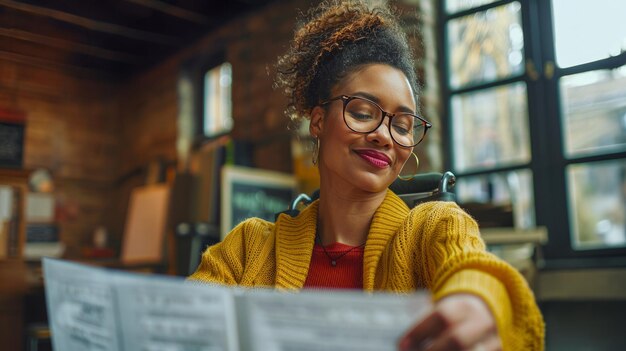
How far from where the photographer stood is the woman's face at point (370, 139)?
0.95m

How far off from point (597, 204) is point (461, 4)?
Answer: 1.29 m

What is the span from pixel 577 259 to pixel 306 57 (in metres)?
1.95

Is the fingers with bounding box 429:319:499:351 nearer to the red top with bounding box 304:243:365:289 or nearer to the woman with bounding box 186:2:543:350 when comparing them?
the woman with bounding box 186:2:543:350

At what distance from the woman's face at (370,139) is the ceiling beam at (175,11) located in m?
3.32

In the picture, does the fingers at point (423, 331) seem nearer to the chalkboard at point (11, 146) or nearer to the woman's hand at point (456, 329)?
the woman's hand at point (456, 329)

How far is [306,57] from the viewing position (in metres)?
1.12

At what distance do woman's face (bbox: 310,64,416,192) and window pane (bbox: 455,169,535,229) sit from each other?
1.49 meters

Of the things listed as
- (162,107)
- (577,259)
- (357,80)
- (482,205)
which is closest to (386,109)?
(357,80)

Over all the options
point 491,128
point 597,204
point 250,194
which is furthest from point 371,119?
point 250,194

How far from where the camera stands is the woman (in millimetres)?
867

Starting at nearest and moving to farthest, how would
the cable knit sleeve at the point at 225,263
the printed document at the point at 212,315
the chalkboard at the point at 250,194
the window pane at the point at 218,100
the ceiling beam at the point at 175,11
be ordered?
the printed document at the point at 212,315, the cable knit sleeve at the point at 225,263, the chalkboard at the point at 250,194, the ceiling beam at the point at 175,11, the window pane at the point at 218,100

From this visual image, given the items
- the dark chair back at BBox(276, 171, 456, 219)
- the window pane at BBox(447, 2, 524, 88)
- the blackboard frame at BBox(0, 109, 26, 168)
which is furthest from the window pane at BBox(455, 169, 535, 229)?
the blackboard frame at BBox(0, 109, 26, 168)

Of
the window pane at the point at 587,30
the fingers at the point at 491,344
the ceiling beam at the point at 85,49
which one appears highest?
the ceiling beam at the point at 85,49

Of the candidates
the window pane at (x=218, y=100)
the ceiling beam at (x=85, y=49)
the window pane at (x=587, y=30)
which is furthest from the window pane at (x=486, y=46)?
the ceiling beam at (x=85, y=49)
